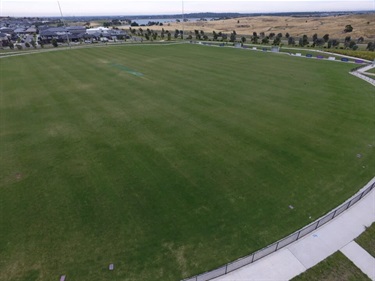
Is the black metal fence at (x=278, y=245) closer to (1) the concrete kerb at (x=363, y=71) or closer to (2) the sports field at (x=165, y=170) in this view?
(2) the sports field at (x=165, y=170)

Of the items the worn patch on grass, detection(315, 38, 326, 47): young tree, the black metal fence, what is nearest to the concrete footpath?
the black metal fence

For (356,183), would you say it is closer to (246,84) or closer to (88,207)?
(88,207)

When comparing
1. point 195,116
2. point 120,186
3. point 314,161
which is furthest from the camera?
point 195,116

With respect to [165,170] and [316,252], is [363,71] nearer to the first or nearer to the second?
[316,252]

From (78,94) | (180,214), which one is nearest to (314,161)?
(180,214)

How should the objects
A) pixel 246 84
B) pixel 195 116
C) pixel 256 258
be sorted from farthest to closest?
pixel 246 84
pixel 195 116
pixel 256 258

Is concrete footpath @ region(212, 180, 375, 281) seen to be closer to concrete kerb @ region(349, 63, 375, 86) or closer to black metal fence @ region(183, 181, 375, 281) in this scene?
black metal fence @ region(183, 181, 375, 281)
